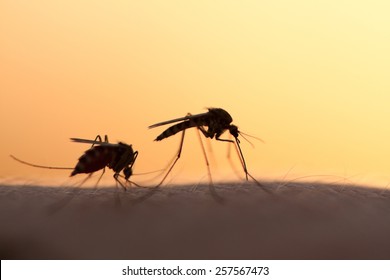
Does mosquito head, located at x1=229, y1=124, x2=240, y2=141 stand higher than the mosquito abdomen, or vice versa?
mosquito head, located at x1=229, y1=124, x2=240, y2=141

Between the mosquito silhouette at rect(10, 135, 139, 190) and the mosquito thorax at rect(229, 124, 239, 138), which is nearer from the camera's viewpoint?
the mosquito silhouette at rect(10, 135, 139, 190)

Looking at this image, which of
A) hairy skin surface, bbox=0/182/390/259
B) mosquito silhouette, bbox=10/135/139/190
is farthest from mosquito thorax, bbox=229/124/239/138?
hairy skin surface, bbox=0/182/390/259

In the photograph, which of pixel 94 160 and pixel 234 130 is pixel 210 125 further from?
pixel 94 160

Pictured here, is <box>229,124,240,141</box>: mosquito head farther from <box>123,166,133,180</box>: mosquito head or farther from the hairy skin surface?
the hairy skin surface

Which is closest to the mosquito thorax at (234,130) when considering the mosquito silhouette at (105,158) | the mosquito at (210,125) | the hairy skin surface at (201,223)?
the mosquito at (210,125)

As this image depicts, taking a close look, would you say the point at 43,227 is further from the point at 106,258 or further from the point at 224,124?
the point at 224,124

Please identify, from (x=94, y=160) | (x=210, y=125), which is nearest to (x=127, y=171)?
(x=94, y=160)
